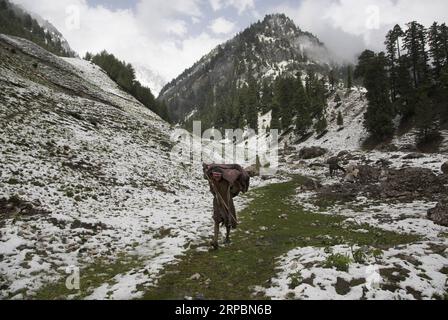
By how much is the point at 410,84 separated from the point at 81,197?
5728 centimetres

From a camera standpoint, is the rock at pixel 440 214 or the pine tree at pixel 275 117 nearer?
the rock at pixel 440 214

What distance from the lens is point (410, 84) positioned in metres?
56.5

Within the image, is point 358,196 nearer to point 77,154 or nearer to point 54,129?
point 77,154

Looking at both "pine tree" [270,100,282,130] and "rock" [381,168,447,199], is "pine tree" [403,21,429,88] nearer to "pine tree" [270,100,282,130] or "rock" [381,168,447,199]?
"pine tree" [270,100,282,130]

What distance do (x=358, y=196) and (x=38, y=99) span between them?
2695 centimetres

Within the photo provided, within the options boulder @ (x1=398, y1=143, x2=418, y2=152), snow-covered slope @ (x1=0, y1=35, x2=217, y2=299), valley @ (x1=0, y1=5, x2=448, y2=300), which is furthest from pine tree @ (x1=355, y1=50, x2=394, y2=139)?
snow-covered slope @ (x1=0, y1=35, x2=217, y2=299)

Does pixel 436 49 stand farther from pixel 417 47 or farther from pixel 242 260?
pixel 242 260

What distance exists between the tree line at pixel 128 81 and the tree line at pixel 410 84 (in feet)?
160

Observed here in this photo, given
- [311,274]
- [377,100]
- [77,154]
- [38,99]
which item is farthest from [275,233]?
[377,100]

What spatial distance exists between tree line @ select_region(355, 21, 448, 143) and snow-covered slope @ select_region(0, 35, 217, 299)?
107 ft

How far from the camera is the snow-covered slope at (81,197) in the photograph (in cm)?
973

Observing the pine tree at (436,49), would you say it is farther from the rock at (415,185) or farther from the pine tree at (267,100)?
the pine tree at (267,100)

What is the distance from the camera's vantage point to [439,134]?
42.8m

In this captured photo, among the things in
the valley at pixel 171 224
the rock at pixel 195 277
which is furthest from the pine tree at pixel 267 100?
the rock at pixel 195 277
